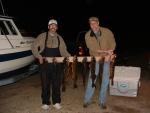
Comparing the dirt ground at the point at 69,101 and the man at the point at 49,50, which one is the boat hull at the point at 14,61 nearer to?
the dirt ground at the point at 69,101

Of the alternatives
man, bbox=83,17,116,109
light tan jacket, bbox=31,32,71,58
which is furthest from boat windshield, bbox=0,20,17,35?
man, bbox=83,17,116,109

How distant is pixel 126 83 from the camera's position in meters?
6.12

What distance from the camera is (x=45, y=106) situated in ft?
18.0

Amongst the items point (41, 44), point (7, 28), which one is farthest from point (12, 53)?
point (41, 44)

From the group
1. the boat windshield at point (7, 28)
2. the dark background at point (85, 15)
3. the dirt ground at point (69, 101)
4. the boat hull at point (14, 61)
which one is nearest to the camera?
the dirt ground at point (69, 101)

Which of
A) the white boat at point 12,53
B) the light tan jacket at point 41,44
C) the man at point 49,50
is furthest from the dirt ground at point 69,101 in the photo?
the light tan jacket at point 41,44

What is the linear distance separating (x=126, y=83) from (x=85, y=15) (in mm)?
50380

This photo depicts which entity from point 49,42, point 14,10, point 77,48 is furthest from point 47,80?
point 14,10

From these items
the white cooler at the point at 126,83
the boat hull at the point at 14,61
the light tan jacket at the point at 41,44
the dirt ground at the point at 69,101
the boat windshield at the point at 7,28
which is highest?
the boat windshield at the point at 7,28

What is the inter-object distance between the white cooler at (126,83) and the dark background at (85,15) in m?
25.0

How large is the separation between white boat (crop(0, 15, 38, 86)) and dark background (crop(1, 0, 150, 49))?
24.7 m

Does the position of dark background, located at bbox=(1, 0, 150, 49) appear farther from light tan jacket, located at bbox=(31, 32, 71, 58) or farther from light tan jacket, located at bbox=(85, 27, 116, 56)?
light tan jacket, located at bbox=(31, 32, 71, 58)

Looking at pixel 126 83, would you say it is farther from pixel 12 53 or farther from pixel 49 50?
pixel 12 53

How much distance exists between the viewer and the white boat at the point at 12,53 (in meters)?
6.05
